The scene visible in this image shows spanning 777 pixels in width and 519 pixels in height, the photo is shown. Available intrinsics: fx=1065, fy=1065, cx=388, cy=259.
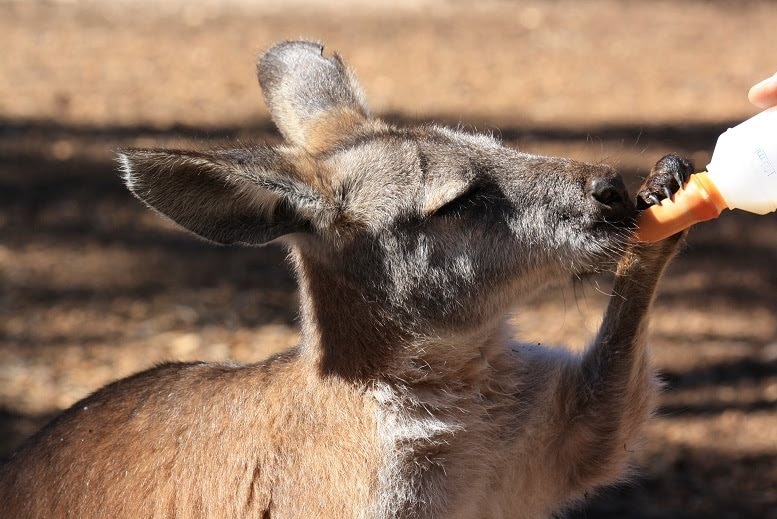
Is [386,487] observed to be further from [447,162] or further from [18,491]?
[18,491]

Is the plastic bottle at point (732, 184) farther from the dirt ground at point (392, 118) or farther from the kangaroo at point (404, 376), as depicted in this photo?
the dirt ground at point (392, 118)

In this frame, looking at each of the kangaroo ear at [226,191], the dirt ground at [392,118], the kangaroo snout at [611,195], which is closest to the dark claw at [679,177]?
the kangaroo snout at [611,195]

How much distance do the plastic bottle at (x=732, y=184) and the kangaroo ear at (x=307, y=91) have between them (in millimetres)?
1233

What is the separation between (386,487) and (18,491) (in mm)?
1349

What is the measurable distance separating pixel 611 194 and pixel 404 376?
92 centimetres

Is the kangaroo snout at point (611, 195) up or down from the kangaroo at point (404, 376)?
up

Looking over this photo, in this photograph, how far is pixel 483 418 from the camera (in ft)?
12.2

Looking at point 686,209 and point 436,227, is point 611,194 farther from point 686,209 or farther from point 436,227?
point 436,227

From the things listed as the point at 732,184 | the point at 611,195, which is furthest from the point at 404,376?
the point at 732,184

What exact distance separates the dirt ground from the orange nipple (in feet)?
2.47

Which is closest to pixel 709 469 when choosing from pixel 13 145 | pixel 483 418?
pixel 483 418

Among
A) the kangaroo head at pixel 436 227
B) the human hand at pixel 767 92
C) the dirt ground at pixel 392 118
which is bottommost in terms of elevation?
the dirt ground at pixel 392 118

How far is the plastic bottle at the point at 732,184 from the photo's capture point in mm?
3254

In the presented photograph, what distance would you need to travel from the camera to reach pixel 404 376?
364 cm
